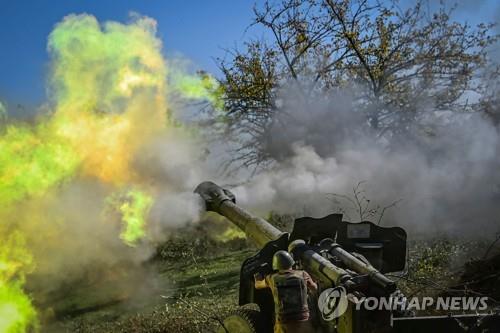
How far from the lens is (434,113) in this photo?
15172mm

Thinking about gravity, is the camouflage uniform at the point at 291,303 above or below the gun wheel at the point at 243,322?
above

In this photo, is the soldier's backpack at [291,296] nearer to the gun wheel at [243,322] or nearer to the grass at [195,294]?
the gun wheel at [243,322]

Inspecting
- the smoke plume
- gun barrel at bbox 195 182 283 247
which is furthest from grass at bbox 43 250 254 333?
the smoke plume

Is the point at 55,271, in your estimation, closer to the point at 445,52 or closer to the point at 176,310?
the point at 176,310

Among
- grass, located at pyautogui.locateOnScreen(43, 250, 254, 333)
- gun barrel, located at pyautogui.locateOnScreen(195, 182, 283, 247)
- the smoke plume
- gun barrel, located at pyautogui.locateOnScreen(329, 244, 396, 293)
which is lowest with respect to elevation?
grass, located at pyautogui.locateOnScreen(43, 250, 254, 333)

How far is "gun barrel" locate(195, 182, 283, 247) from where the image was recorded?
738cm

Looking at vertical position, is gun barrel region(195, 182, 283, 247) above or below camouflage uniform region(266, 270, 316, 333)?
above

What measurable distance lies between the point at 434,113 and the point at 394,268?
363 inches

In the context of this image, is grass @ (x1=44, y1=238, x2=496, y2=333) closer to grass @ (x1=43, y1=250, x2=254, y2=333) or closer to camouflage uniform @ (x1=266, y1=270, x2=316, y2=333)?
grass @ (x1=43, y1=250, x2=254, y2=333)

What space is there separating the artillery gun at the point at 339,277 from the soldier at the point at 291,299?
0.25 m

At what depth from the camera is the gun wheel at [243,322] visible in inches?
253

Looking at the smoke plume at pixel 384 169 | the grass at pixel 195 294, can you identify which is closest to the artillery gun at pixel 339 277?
the grass at pixel 195 294

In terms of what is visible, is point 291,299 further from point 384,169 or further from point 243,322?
point 384,169

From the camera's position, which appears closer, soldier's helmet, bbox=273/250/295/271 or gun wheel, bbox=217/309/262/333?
soldier's helmet, bbox=273/250/295/271
